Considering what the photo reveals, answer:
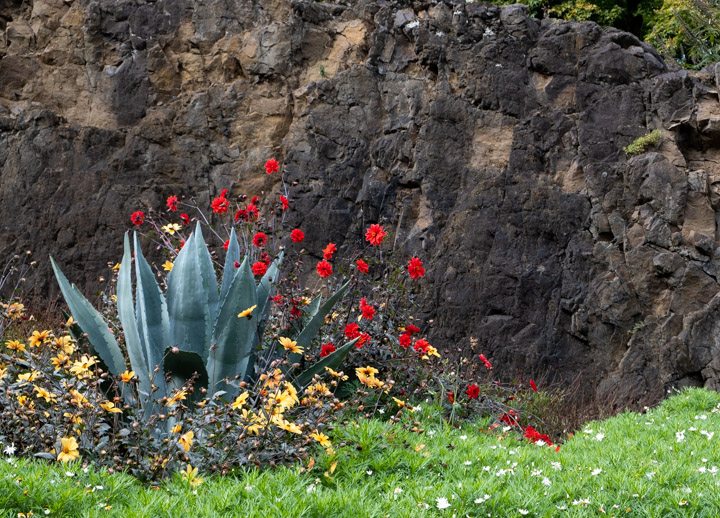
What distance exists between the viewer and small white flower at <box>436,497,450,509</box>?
9.12 feet

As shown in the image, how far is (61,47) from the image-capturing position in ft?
27.2

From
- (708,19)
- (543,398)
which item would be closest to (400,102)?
(543,398)

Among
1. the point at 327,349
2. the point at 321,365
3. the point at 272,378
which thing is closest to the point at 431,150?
the point at 327,349

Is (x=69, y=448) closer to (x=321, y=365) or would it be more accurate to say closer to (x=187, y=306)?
(x=187, y=306)

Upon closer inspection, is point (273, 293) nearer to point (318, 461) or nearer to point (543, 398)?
point (318, 461)

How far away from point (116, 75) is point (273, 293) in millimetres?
4927

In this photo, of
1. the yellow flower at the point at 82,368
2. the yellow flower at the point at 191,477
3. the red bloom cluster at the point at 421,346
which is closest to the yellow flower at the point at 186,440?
the yellow flower at the point at 191,477

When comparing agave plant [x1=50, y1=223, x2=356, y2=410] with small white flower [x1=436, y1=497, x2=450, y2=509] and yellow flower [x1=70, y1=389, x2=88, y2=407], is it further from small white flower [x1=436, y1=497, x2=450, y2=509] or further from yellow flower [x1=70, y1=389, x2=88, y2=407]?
small white flower [x1=436, y1=497, x2=450, y2=509]

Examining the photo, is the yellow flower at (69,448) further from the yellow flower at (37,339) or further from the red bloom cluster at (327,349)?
the red bloom cluster at (327,349)

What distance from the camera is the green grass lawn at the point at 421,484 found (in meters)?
2.66

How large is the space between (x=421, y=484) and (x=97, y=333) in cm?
202

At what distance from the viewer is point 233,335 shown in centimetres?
388

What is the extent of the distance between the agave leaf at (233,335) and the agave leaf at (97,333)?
553 mm

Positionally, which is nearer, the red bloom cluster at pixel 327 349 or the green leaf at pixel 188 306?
the green leaf at pixel 188 306
